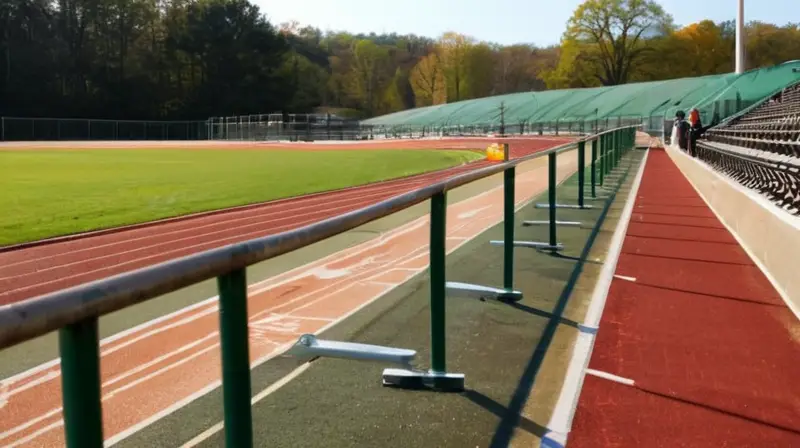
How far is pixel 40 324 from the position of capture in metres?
1.45

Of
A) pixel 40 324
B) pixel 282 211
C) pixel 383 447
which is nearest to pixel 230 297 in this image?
pixel 40 324

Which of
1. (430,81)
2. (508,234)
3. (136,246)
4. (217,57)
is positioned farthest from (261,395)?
(430,81)

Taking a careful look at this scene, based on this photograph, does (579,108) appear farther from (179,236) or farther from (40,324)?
(40,324)

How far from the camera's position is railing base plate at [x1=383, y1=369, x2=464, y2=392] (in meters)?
→ 4.14

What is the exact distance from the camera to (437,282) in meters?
4.28

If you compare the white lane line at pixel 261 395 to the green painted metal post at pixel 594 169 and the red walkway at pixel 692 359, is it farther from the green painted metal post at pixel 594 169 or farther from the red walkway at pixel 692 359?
the green painted metal post at pixel 594 169

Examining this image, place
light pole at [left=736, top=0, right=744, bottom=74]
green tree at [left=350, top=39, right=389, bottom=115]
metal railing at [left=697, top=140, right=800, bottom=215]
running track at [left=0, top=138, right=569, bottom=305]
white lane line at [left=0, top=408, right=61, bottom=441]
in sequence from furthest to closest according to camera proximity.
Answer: green tree at [left=350, top=39, right=389, bottom=115] → light pole at [left=736, top=0, right=744, bottom=74] → metal railing at [left=697, top=140, right=800, bottom=215] → running track at [left=0, top=138, right=569, bottom=305] → white lane line at [left=0, top=408, right=61, bottom=441]

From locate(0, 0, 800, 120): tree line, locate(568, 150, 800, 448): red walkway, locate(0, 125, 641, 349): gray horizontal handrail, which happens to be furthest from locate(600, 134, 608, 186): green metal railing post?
locate(0, 0, 800, 120): tree line

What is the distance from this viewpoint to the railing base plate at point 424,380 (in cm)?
414

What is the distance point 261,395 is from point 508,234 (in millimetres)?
2924

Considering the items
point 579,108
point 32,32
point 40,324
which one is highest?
point 32,32

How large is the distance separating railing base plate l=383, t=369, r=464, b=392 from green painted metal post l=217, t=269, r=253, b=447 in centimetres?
197

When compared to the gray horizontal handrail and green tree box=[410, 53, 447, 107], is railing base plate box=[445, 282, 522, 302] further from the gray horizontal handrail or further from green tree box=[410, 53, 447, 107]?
green tree box=[410, 53, 447, 107]

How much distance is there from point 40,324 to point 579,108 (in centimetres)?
6270
